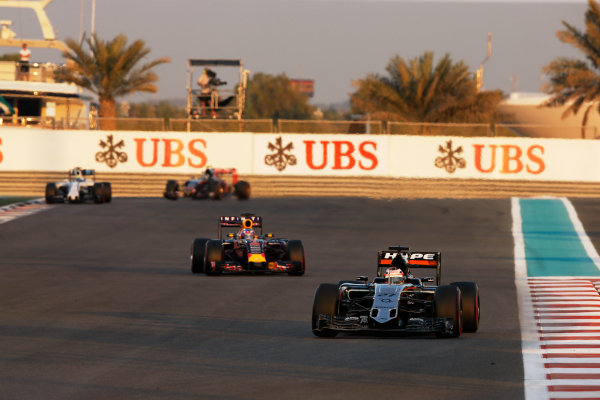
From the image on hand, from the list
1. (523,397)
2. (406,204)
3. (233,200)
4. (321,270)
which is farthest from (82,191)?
(523,397)

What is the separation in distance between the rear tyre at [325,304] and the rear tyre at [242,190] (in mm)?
27963

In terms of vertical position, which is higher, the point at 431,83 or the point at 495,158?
the point at 431,83

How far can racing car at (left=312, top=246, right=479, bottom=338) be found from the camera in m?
12.2

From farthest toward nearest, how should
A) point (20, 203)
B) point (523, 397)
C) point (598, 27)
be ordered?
point (598, 27), point (20, 203), point (523, 397)

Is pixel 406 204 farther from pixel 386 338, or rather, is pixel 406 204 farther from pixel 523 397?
pixel 523 397

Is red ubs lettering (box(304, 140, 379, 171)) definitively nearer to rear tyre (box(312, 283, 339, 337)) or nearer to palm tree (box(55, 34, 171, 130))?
palm tree (box(55, 34, 171, 130))

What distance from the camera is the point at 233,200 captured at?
40.3m

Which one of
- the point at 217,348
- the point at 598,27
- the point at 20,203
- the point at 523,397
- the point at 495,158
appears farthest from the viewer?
the point at 598,27

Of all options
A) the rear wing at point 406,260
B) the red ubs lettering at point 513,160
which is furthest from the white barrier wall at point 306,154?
the rear wing at point 406,260

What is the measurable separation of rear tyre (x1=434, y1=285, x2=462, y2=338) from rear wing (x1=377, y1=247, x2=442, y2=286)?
1.24 m

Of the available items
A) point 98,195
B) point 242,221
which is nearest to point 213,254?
point 242,221

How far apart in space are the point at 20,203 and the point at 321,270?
20.1m

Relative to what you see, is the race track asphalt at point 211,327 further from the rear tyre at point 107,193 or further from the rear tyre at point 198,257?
the rear tyre at point 107,193

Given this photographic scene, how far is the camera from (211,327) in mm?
13523
